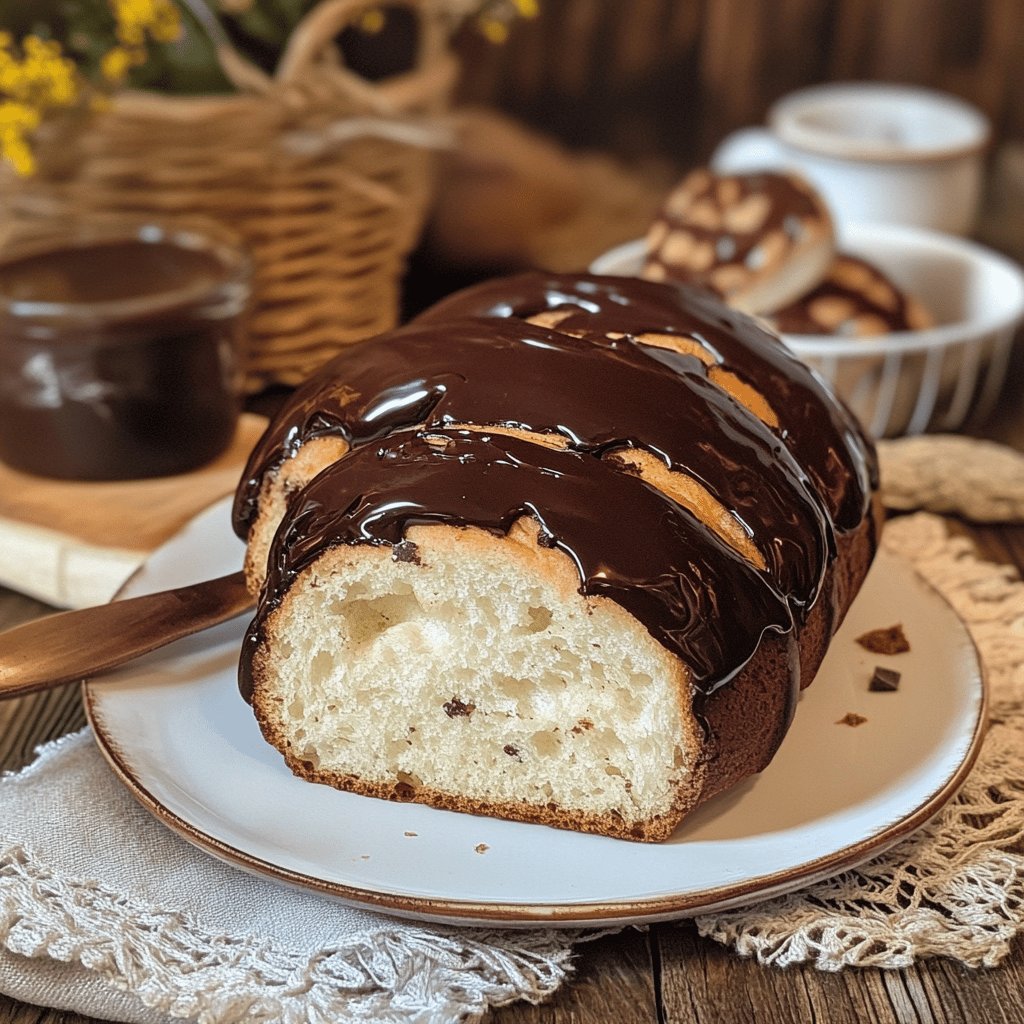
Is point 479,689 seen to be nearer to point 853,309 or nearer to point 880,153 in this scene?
point 853,309

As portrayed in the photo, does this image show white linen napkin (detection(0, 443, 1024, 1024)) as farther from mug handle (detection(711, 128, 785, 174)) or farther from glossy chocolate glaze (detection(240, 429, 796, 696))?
mug handle (detection(711, 128, 785, 174))

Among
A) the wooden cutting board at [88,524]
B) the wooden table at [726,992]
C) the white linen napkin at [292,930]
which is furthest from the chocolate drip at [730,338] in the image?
the wooden cutting board at [88,524]

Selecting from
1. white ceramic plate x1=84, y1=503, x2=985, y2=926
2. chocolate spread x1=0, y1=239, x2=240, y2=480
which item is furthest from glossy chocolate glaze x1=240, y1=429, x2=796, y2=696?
chocolate spread x1=0, y1=239, x2=240, y2=480

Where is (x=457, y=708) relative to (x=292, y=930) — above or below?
above

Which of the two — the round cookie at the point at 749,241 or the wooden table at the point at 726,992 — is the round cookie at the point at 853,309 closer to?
the round cookie at the point at 749,241

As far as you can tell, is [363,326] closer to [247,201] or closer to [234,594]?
[247,201]

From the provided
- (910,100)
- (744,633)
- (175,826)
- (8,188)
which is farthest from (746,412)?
(910,100)

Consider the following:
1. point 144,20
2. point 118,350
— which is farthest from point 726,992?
point 144,20
